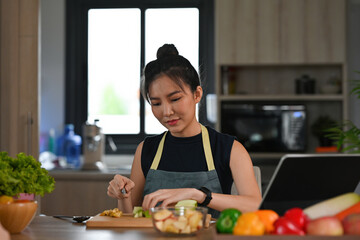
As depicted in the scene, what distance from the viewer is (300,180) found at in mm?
1305

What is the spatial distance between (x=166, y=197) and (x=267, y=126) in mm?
2951

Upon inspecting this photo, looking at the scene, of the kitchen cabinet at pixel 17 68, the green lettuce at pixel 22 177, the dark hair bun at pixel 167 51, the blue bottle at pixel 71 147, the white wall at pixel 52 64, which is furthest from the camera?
the white wall at pixel 52 64

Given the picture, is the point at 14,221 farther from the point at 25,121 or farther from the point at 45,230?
the point at 25,121

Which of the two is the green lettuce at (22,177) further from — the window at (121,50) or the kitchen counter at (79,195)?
the window at (121,50)

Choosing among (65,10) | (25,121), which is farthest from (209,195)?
(65,10)

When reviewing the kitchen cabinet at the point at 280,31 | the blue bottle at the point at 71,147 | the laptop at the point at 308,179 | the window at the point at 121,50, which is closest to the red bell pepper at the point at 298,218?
the laptop at the point at 308,179

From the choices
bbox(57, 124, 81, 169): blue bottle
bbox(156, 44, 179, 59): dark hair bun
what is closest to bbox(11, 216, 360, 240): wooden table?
bbox(156, 44, 179, 59): dark hair bun

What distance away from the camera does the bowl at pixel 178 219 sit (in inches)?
53.7

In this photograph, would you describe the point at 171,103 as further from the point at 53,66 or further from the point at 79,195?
the point at 53,66

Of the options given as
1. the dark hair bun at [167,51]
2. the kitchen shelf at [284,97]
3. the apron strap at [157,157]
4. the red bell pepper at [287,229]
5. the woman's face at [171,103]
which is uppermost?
the dark hair bun at [167,51]

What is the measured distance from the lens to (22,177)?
4.91 ft

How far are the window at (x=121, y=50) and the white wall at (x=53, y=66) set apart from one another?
6 cm

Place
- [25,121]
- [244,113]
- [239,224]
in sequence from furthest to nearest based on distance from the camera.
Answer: [244,113] → [25,121] → [239,224]

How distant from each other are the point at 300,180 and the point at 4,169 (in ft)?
2.59
